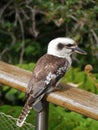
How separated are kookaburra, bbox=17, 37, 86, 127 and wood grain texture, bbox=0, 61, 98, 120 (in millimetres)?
43

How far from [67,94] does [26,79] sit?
0.28 m

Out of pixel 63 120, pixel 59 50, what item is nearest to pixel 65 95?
pixel 59 50

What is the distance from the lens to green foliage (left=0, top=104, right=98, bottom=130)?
329cm

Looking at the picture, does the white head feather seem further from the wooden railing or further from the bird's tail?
the bird's tail

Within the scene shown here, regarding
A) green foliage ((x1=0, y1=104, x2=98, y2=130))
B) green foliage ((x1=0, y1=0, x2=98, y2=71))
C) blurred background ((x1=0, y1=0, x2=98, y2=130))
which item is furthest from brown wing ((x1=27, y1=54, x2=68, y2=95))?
green foliage ((x1=0, y1=0, x2=98, y2=71))

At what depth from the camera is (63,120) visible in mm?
3412

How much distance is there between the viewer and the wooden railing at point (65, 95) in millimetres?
2350

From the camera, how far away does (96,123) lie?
3455 mm

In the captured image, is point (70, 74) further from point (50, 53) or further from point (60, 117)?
point (50, 53)

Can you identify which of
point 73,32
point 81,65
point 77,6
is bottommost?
point 81,65

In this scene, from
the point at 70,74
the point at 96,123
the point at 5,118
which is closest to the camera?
the point at 5,118


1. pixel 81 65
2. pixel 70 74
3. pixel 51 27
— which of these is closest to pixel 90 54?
pixel 81 65

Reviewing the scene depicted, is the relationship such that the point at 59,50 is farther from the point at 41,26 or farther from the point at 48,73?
the point at 41,26

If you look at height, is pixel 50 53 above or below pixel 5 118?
above
